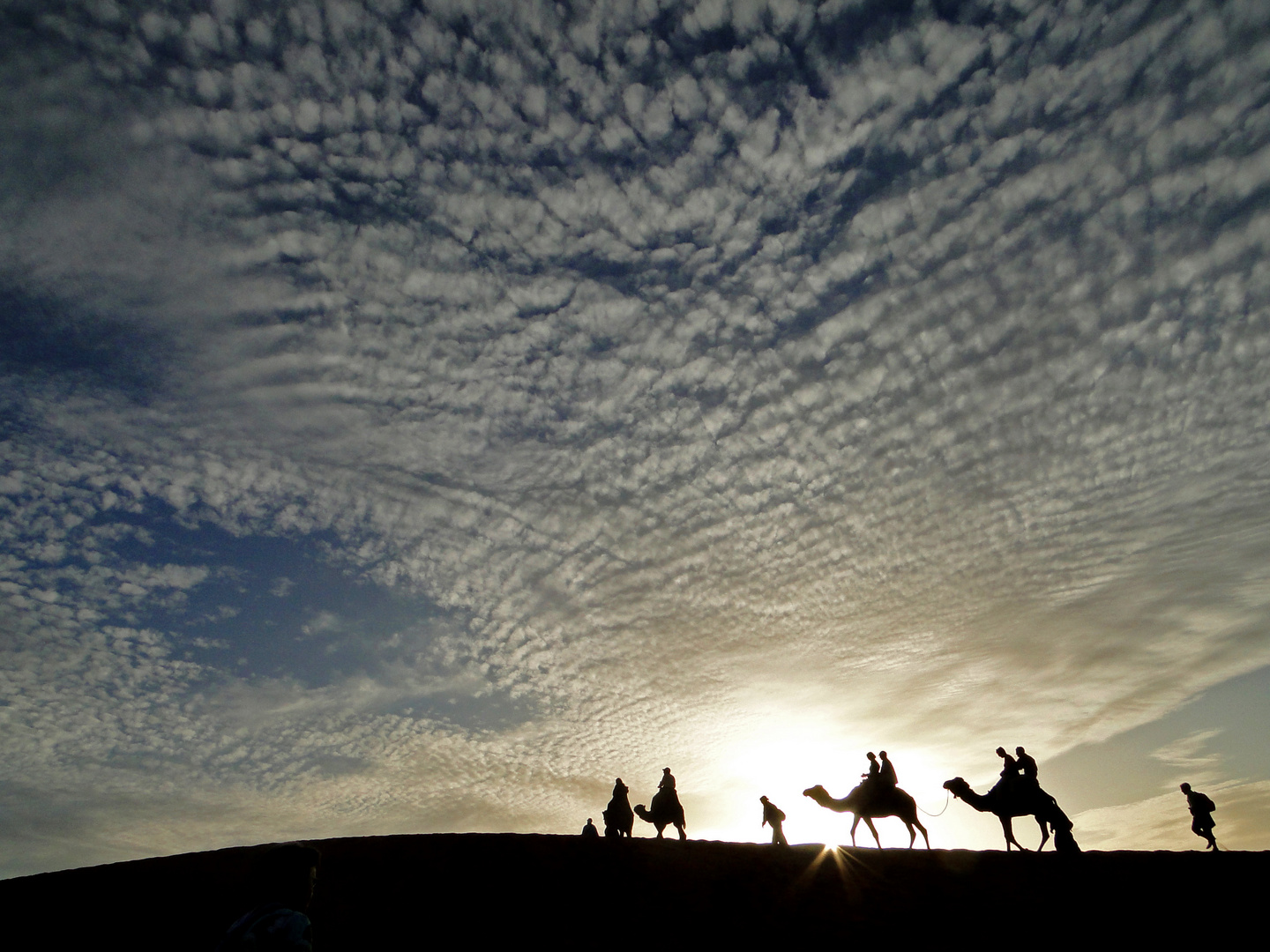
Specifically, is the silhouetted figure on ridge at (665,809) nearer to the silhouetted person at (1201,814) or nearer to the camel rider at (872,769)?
the camel rider at (872,769)

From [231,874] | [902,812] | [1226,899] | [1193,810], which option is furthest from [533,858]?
[1193,810]

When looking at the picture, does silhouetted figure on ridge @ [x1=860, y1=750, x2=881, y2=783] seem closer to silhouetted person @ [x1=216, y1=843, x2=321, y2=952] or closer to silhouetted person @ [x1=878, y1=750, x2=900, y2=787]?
silhouetted person @ [x1=878, y1=750, x2=900, y2=787]

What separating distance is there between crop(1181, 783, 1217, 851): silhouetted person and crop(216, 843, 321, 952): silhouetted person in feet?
70.0

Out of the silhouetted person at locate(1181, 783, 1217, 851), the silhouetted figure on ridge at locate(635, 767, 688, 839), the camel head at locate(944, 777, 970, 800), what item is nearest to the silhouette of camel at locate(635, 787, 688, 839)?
the silhouetted figure on ridge at locate(635, 767, 688, 839)

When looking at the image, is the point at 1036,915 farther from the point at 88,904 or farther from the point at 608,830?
the point at 88,904

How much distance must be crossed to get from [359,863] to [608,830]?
6181mm

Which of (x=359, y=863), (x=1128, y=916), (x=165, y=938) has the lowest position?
(x=1128, y=916)

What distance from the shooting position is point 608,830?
17562 mm

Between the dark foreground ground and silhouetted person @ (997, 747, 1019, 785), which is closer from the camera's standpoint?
the dark foreground ground

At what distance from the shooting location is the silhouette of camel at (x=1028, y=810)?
14625mm

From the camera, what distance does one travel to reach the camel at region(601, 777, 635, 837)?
17703 millimetres

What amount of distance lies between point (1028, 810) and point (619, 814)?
953 cm

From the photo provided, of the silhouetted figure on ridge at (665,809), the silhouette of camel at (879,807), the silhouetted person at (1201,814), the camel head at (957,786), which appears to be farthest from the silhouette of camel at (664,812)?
the silhouetted person at (1201,814)

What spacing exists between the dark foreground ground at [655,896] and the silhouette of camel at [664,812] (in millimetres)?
2382
